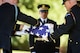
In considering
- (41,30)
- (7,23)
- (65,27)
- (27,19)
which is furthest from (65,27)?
(7,23)

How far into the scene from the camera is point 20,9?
7.73 feet

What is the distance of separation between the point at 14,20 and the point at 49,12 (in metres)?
0.27

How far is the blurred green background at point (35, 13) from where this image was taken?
7.61ft

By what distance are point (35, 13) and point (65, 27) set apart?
25 centimetres

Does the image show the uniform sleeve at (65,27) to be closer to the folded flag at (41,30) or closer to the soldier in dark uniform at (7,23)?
the folded flag at (41,30)

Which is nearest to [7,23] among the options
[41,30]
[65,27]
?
[41,30]

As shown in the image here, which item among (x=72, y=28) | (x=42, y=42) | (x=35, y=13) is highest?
(x=35, y=13)

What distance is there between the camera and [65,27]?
2.28 m

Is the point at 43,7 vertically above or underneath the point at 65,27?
above

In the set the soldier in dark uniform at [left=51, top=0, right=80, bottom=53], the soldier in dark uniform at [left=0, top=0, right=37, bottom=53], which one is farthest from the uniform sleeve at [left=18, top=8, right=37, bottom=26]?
the soldier in dark uniform at [left=51, top=0, right=80, bottom=53]

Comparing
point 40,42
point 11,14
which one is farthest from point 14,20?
point 40,42

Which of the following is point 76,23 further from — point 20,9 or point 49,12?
point 20,9

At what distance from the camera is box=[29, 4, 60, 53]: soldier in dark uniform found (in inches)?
91.4

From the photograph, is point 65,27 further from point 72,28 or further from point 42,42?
point 42,42
